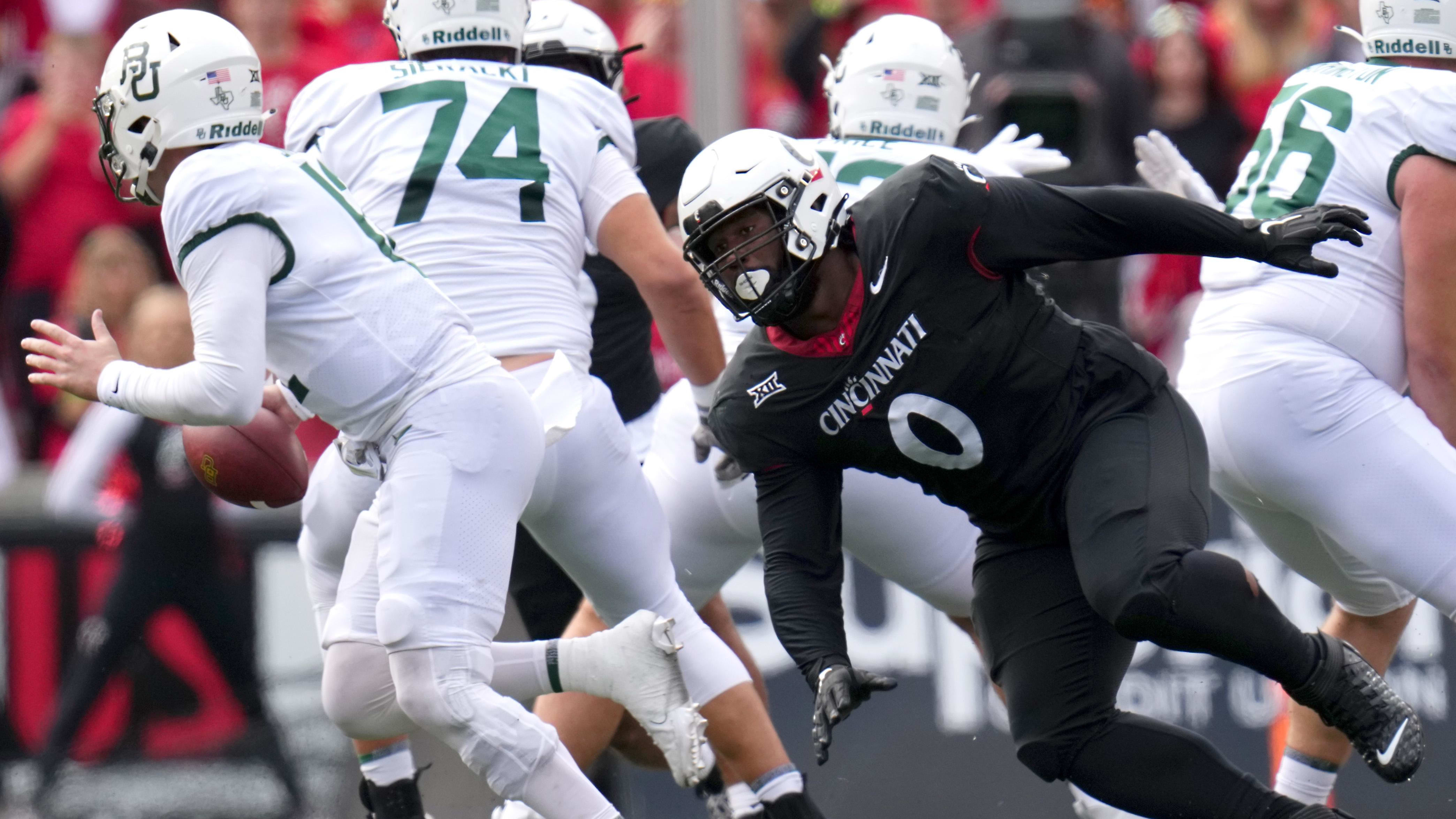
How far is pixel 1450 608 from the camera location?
14.1ft

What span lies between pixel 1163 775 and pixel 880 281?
4.00 ft

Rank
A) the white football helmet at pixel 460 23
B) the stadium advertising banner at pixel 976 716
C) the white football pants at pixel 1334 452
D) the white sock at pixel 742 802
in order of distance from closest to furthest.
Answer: the white football pants at pixel 1334 452 < the white football helmet at pixel 460 23 < the white sock at pixel 742 802 < the stadium advertising banner at pixel 976 716

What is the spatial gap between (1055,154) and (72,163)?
159 inches

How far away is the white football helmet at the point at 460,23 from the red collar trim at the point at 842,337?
54.3 inches

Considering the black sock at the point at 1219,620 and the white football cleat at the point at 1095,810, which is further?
the white football cleat at the point at 1095,810

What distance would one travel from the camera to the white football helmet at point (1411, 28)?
179 inches

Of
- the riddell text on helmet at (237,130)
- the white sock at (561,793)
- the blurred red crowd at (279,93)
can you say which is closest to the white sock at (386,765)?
the white sock at (561,793)

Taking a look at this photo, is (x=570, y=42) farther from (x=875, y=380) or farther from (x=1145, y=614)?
(x=1145, y=614)

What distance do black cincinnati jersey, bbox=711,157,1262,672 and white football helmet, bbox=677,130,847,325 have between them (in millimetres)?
112

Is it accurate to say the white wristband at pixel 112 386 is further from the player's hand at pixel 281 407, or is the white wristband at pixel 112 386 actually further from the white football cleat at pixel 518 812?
the white football cleat at pixel 518 812

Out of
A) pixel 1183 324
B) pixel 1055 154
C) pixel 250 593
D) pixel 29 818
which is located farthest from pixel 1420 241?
pixel 29 818

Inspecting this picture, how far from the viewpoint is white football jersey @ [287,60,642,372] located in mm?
4594

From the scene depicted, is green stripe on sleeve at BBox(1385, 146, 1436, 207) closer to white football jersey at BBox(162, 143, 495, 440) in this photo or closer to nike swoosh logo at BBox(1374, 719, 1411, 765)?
nike swoosh logo at BBox(1374, 719, 1411, 765)

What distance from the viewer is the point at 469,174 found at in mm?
4586
